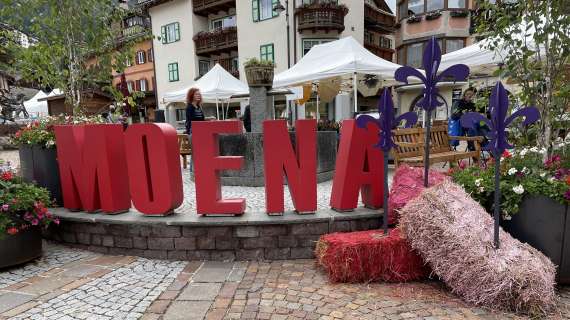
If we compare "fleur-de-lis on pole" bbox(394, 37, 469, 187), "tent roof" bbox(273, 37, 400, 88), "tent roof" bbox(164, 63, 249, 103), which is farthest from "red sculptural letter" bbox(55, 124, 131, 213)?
"tent roof" bbox(164, 63, 249, 103)

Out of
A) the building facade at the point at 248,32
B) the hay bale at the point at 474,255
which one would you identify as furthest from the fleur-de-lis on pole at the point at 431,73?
the building facade at the point at 248,32

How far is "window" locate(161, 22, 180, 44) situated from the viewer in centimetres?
2319

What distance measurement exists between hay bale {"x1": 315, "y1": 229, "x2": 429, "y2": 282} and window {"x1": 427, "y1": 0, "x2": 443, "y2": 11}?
2043cm

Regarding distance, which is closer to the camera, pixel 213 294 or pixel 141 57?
pixel 213 294

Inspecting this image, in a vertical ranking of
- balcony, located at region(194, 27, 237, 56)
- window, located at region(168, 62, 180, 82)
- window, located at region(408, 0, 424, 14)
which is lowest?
window, located at region(168, 62, 180, 82)

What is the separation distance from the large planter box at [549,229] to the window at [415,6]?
2042 cm

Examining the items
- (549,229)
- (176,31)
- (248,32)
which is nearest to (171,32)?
(176,31)

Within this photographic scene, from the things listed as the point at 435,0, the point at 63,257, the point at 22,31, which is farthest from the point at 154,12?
the point at 63,257

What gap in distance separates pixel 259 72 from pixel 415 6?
18.1 metres

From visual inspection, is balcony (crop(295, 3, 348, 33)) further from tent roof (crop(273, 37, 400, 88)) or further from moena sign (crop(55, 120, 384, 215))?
moena sign (crop(55, 120, 384, 215))

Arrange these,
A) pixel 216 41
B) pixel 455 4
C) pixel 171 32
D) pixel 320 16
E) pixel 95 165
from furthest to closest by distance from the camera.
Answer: pixel 171 32, pixel 216 41, pixel 455 4, pixel 320 16, pixel 95 165

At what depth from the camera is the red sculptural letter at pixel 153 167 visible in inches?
128

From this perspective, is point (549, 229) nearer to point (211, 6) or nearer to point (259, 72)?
point (259, 72)

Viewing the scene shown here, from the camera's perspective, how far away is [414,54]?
2016 centimetres
